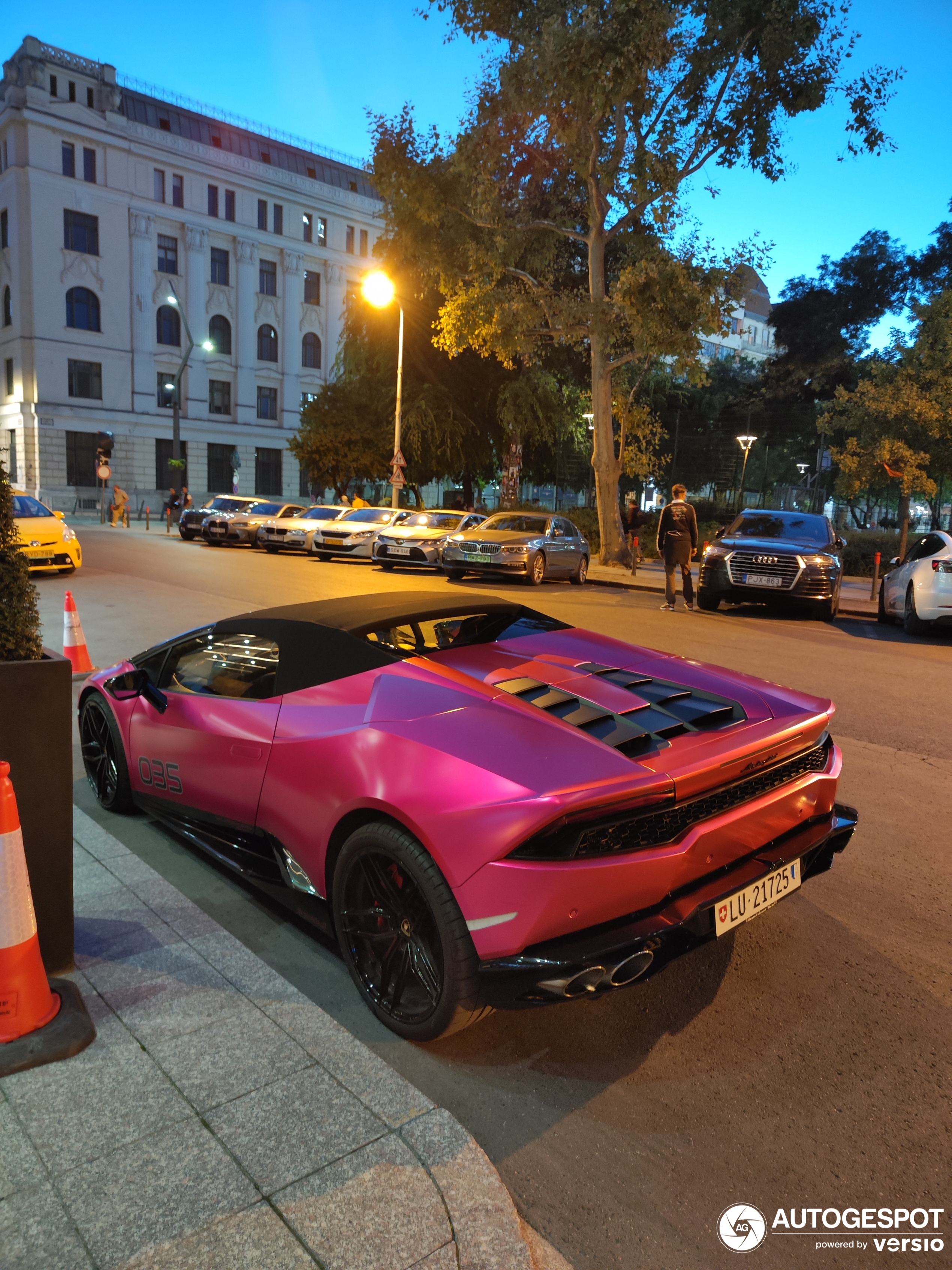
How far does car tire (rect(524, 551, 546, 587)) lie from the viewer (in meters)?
17.8

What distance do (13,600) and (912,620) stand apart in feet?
42.3

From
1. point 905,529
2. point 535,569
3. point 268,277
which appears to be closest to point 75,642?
point 535,569

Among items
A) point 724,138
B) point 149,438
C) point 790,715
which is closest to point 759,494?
point 724,138

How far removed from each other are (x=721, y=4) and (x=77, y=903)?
22305 mm

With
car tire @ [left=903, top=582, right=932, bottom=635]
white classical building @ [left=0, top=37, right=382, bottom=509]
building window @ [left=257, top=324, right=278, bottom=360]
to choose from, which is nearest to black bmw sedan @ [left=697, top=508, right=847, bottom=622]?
car tire @ [left=903, top=582, right=932, bottom=635]

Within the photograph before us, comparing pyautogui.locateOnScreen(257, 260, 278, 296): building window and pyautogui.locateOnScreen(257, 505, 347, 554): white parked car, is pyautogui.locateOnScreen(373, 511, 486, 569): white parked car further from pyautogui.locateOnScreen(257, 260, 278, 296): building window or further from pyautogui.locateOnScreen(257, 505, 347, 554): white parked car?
pyautogui.locateOnScreen(257, 260, 278, 296): building window

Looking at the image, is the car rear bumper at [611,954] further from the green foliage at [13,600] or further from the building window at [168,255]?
the building window at [168,255]

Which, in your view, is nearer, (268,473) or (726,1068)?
(726,1068)

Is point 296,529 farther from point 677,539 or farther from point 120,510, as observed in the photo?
point 120,510

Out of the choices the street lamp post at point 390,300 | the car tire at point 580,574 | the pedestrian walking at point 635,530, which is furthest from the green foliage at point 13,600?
the street lamp post at point 390,300

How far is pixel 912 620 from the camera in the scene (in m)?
13.2

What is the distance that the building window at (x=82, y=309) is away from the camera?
1895 inches

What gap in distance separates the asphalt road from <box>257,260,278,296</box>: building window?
189 feet

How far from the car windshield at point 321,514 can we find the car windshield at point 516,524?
7536mm
